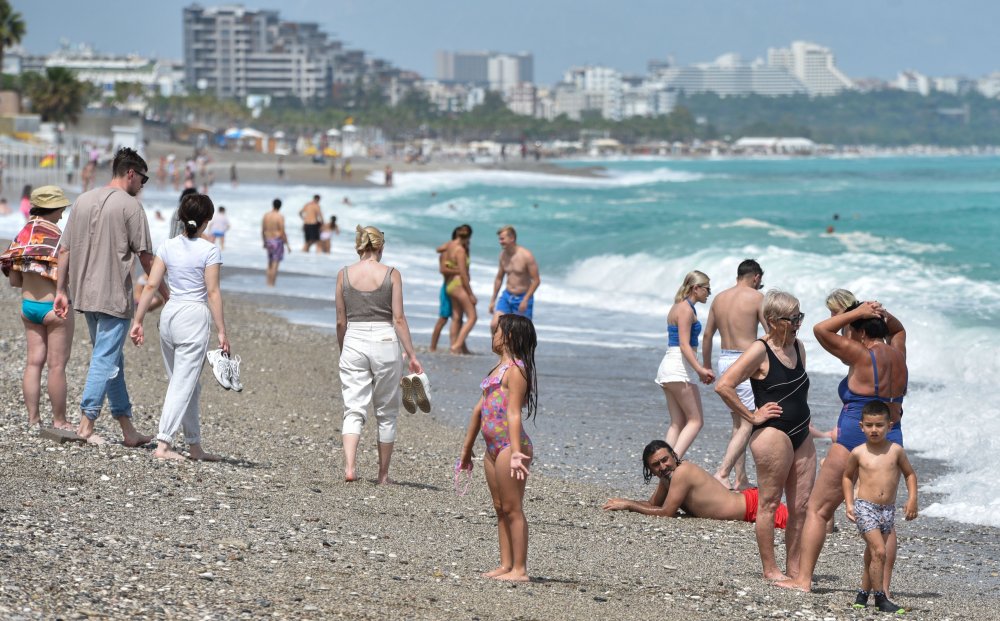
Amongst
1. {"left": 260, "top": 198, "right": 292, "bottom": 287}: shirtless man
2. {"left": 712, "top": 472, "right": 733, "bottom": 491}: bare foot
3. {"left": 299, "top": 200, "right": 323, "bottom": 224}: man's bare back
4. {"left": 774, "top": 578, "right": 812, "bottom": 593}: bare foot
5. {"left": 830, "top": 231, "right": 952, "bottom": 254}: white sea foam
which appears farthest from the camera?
{"left": 830, "top": 231, "right": 952, "bottom": 254}: white sea foam

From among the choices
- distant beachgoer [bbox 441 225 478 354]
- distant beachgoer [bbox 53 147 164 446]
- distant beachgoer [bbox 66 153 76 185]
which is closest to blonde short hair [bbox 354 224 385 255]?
distant beachgoer [bbox 53 147 164 446]

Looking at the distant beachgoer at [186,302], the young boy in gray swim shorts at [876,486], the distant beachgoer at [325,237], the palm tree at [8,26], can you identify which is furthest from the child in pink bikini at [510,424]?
the palm tree at [8,26]

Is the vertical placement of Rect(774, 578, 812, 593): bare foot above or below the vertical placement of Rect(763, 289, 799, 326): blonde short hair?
below

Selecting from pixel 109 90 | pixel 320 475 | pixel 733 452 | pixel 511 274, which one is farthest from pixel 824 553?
pixel 109 90

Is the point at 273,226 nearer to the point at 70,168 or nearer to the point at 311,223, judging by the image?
the point at 311,223

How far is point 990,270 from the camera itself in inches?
1041

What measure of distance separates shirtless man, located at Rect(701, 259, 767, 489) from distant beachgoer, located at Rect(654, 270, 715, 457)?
7.3 inches

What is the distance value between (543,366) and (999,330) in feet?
20.8

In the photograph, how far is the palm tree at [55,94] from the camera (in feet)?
242

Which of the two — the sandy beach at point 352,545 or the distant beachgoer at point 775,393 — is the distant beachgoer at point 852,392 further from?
the sandy beach at point 352,545

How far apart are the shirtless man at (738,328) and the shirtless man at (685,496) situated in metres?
0.44

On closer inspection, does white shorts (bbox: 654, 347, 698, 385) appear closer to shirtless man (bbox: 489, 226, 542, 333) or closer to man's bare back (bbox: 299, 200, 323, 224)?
shirtless man (bbox: 489, 226, 542, 333)

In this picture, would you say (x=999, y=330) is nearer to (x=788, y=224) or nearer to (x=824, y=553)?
(x=824, y=553)

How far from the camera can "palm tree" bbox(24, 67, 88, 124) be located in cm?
7362
